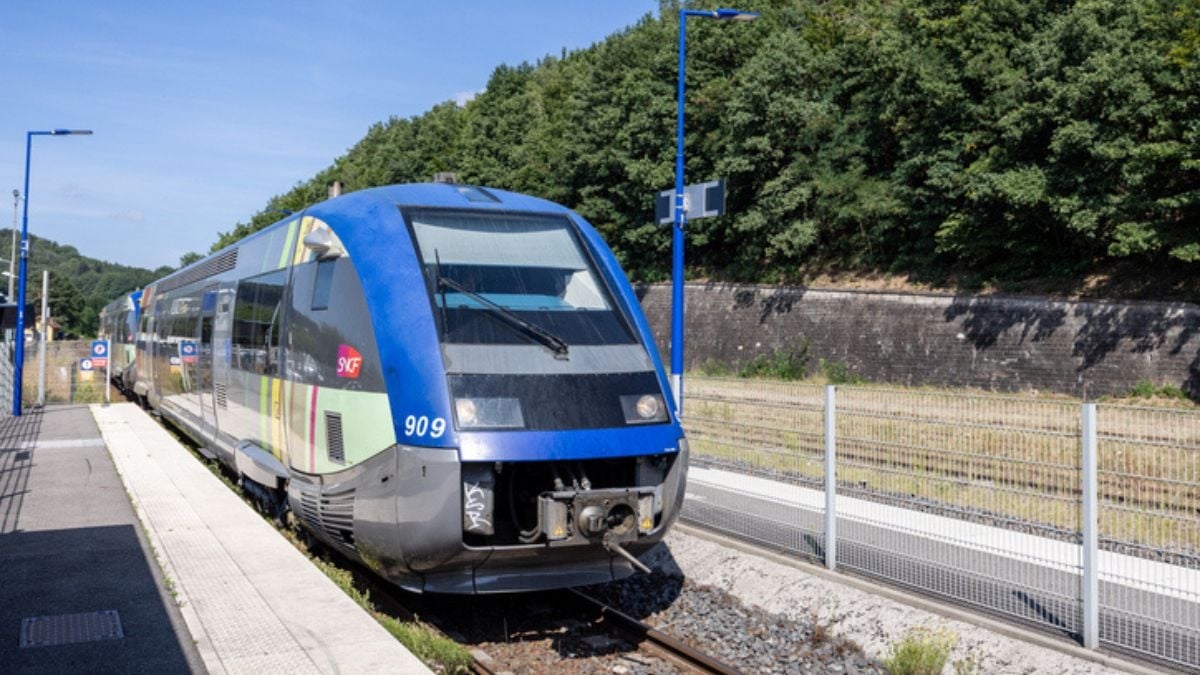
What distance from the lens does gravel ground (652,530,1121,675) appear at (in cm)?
676

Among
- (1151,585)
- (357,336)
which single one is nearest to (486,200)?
(357,336)

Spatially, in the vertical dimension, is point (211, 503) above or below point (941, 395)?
below

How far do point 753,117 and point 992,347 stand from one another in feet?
55.6

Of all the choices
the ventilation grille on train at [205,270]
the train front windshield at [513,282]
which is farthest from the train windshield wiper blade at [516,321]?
the ventilation grille on train at [205,270]

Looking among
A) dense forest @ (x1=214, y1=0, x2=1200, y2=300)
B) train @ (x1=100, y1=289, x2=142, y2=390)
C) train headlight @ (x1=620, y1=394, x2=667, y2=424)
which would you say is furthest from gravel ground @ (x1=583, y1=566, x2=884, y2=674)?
dense forest @ (x1=214, y1=0, x2=1200, y2=300)

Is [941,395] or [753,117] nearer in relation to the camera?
[941,395]

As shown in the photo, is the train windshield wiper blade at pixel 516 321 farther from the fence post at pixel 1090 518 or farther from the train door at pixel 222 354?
the train door at pixel 222 354

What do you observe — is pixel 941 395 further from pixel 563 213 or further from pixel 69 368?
pixel 69 368

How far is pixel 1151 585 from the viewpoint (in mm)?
6637

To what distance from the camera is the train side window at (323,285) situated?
8797mm

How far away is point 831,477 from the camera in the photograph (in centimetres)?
905

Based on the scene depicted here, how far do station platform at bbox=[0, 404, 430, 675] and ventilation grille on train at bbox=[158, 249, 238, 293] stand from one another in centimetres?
296

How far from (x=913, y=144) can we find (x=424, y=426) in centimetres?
3455

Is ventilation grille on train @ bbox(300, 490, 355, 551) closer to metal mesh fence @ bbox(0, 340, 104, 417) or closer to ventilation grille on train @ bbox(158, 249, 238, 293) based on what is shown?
ventilation grille on train @ bbox(158, 249, 238, 293)
